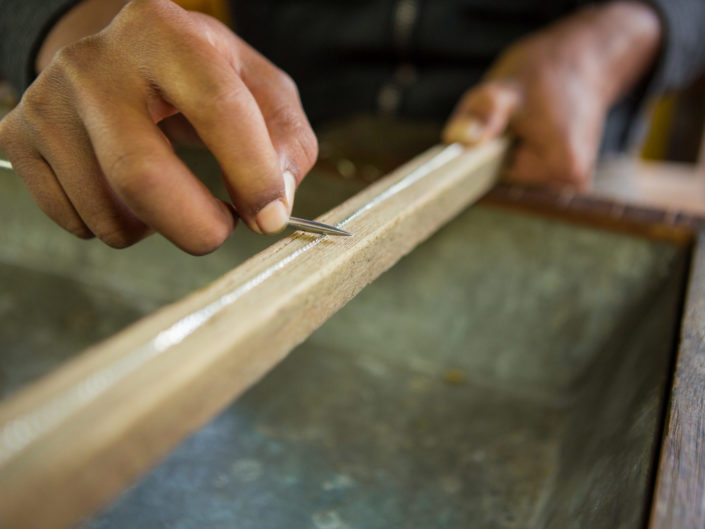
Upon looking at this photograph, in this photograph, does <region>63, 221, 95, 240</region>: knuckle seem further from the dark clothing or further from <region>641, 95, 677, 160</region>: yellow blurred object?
<region>641, 95, 677, 160</region>: yellow blurred object

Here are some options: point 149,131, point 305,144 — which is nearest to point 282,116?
point 305,144

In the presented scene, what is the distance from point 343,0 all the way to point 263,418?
1.28 metres

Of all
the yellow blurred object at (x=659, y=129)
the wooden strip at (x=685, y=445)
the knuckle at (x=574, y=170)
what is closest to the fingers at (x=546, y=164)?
the knuckle at (x=574, y=170)

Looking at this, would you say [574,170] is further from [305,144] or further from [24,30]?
[24,30]

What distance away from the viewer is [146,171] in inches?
19.2

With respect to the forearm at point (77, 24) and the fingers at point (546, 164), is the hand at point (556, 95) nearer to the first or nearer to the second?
the fingers at point (546, 164)

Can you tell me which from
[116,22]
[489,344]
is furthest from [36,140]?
[489,344]

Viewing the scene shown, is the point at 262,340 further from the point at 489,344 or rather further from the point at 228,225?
the point at 489,344

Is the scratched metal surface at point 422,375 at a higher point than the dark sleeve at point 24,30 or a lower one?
lower

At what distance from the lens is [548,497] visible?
0.79 meters

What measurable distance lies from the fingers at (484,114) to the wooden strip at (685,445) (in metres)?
0.47

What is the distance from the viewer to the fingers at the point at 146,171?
49 centimetres

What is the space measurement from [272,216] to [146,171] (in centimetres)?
12

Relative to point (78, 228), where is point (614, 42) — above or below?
above
